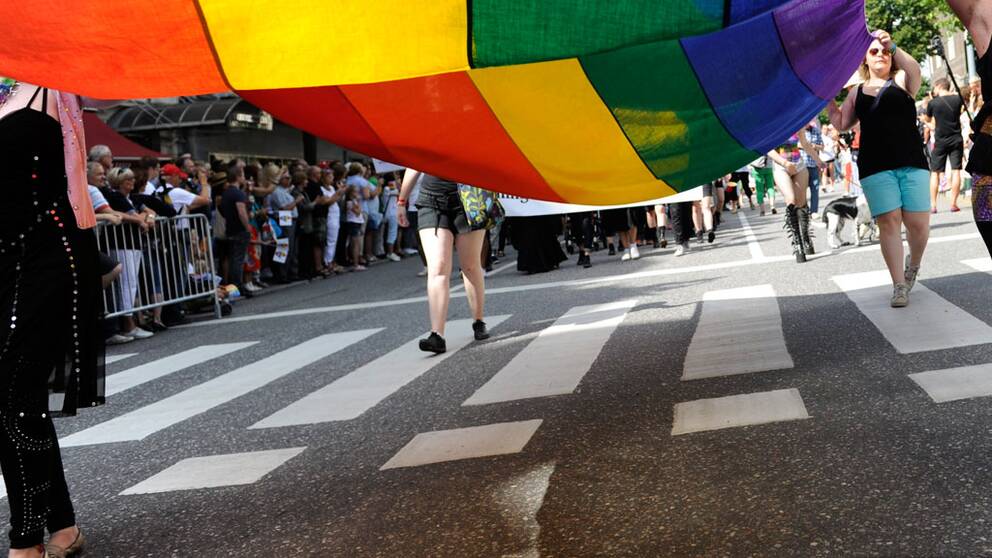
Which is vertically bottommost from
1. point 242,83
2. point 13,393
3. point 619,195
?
point 13,393

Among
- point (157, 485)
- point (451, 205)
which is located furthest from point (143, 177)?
point (157, 485)

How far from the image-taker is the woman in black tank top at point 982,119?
394 centimetres

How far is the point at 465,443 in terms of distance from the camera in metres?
5.13

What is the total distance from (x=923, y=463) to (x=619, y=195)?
2059 millimetres

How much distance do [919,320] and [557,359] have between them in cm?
245

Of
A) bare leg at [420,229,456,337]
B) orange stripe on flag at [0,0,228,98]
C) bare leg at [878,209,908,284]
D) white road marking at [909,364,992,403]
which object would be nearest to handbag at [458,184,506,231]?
bare leg at [420,229,456,337]

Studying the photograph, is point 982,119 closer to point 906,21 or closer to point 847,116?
point 847,116

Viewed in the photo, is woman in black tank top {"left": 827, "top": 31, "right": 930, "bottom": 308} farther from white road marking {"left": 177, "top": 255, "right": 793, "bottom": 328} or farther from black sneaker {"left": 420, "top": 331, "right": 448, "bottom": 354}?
white road marking {"left": 177, "top": 255, "right": 793, "bottom": 328}

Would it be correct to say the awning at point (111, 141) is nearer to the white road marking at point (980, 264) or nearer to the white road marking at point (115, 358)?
the white road marking at point (115, 358)

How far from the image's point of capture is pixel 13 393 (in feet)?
12.5

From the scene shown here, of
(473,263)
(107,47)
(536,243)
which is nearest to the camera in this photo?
(107,47)

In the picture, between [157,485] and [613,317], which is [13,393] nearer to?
[157,485]

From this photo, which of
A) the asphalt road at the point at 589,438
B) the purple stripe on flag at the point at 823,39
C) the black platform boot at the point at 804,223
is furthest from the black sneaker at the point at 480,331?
the black platform boot at the point at 804,223

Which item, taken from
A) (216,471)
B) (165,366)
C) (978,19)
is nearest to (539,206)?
(165,366)
